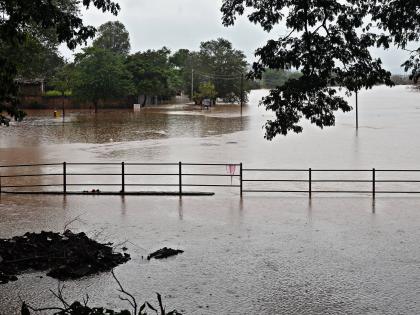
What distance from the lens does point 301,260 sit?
11445 millimetres

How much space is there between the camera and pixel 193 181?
74.2 ft

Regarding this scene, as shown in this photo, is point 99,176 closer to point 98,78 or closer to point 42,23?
point 42,23

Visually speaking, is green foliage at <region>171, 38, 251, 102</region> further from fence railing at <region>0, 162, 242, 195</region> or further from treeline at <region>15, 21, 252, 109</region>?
fence railing at <region>0, 162, 242, 195</region>

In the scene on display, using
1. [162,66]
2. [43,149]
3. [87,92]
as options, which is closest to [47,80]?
[87,92]

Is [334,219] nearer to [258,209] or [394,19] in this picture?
[258,209]

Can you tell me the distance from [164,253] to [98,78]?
222ft

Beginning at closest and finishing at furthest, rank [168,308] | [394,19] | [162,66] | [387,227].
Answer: [168,308] → [394,19] → [387,227] → [162,66]

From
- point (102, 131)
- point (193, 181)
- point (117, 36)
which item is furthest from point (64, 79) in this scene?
point (117, 36)

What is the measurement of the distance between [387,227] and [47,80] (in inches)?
3026

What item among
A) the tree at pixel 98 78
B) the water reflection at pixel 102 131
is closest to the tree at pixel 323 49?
the water reflection at pixel 102 131

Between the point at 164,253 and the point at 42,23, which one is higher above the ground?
the point at 42,23

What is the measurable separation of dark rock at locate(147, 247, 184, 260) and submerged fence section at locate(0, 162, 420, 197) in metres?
6.92

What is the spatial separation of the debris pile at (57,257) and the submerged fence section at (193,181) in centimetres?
700

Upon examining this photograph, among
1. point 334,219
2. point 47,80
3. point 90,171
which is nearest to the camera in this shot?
point 334,219
